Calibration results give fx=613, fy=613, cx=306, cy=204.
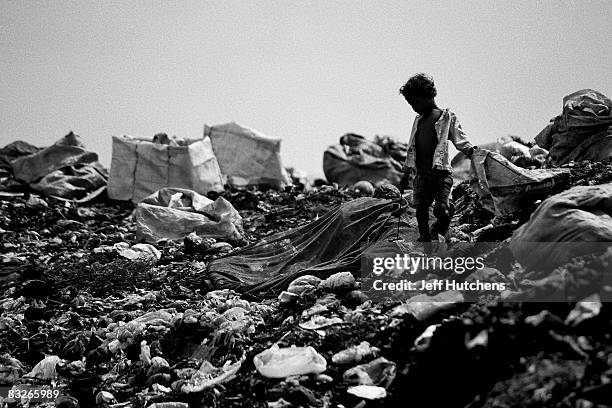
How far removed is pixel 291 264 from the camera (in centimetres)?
534

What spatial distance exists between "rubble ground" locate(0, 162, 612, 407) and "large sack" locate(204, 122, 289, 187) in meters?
2.95

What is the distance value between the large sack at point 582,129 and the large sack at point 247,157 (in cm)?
487

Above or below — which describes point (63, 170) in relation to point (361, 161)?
below

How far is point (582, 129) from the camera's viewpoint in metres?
5.77

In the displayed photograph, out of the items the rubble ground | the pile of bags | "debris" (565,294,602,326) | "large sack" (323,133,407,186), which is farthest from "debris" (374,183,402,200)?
the pile of bags

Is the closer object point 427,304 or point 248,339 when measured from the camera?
point 427,304

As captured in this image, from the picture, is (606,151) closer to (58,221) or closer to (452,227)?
(452,227)

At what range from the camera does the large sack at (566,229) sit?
330 cm

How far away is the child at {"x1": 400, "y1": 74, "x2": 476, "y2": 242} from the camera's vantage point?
169 inches

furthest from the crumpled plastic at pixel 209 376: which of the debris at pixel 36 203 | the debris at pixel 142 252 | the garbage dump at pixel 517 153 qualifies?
the debris at pixel 36 203

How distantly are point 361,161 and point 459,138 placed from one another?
5531 mm

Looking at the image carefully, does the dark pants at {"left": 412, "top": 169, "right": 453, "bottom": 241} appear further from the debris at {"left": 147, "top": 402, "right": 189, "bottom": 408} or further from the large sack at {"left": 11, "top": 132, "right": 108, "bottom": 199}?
the large sack at {"left": 11, "top": 132, "right": 108, "bottom": 199}

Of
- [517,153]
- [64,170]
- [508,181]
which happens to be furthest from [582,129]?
[64,170]

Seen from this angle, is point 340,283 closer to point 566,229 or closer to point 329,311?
point 329,311
